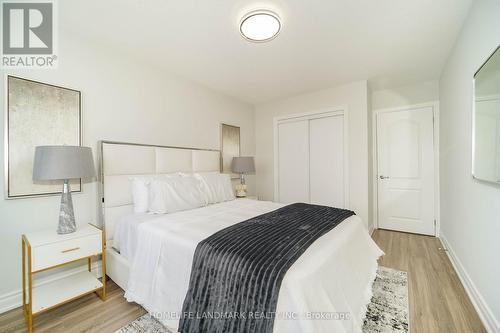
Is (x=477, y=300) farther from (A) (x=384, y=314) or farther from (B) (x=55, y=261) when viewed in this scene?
(B) (x=55, y=261)

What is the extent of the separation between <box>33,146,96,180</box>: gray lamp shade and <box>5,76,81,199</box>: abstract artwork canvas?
22cm

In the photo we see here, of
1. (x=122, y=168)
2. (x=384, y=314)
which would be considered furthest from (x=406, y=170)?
(x=122, y=168)

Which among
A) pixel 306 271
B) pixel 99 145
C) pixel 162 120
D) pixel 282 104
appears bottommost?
pixel 306 271

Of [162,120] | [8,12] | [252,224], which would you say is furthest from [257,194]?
[8,12]

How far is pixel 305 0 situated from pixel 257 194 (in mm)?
3499

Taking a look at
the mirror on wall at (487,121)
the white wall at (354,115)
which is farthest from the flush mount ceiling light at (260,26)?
the white wall at (354,115)

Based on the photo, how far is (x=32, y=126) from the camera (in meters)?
1.83

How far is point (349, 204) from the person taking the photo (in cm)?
339

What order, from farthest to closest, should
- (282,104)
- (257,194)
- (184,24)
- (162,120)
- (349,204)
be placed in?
(257,194) → (282,104) → (349,204) → (162,120) → (184,24)

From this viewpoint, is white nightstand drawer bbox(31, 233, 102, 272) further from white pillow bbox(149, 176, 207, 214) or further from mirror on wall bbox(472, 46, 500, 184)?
mirror on wall bbox(472, 46, 500, 184)

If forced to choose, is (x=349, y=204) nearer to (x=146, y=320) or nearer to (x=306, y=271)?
(x=306, y=271)

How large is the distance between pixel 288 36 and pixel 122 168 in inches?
87.8

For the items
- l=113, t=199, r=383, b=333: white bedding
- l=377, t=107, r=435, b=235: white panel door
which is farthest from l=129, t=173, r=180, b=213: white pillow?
l=377, t=107, r=435, b=235: white panel door

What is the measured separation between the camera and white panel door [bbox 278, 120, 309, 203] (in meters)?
3.98
